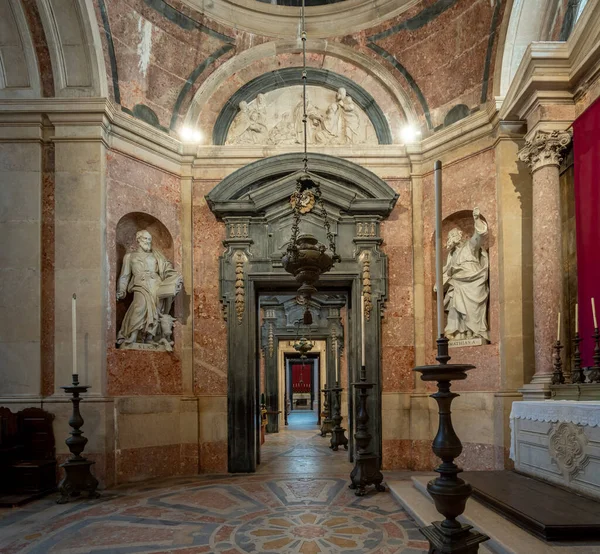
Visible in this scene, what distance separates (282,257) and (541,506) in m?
3.88

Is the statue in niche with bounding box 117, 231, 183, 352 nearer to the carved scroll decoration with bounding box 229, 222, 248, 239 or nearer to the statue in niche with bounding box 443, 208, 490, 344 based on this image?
the carved scroll decoration with bounding box 229, 222, 248, 239

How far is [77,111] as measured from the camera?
7340 mm

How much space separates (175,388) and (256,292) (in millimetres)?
1888

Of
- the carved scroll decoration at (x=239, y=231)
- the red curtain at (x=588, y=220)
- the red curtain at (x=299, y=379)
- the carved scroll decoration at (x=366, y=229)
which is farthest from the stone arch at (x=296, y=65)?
the red curtain at (x=299, y=379)

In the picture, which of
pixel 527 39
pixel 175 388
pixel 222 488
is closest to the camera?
pixel 222 488

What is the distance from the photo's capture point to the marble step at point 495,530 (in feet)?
12.7

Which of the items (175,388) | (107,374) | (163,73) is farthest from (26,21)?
(175,388)

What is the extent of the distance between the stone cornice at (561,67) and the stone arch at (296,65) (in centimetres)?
272

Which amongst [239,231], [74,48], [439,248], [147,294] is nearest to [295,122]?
[239,231]

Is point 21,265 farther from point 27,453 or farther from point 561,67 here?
point 561,67

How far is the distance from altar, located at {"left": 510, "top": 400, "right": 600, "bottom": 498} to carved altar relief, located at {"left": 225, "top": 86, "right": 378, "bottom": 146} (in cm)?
520

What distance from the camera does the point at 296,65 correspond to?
941 centimetres

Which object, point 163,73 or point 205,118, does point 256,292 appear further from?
point 163,73

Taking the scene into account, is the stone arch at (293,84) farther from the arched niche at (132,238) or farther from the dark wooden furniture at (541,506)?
the dark wooden furniture at (541,506)
